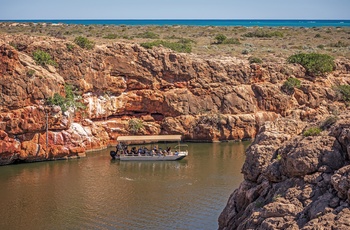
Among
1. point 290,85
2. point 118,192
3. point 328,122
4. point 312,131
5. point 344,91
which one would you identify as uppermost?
point 290,85

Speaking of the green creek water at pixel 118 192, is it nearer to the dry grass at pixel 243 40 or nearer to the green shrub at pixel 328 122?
the green shrub at pixel 328 122

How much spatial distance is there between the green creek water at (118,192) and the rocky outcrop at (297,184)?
9.05 meters

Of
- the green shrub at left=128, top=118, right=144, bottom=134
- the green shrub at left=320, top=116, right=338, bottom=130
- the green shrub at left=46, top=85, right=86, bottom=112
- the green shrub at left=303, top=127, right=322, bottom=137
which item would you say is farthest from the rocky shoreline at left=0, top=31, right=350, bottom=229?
the green shrub at left=303, top=127, right=322, bottom=137

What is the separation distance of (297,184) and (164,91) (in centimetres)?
3883

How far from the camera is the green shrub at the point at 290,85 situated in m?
56.9

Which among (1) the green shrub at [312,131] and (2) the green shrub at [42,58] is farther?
(2) the green shrub at [42,58]

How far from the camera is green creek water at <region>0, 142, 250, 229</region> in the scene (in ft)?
96.4

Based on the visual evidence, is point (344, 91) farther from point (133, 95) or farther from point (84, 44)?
point (84, 44)

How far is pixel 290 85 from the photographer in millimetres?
56812

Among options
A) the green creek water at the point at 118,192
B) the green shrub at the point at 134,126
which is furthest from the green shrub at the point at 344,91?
the green shrub at the point at 134,126

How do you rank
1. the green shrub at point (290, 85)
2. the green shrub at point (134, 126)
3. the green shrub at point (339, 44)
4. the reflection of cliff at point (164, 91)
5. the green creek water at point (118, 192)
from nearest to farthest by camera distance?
the green creek water at point (118, 192), the reflection of cliff at point (164, 91), the green shrub at point (134, 126), the green shrub at point (290, 85), the green shrub at point (339, 44)

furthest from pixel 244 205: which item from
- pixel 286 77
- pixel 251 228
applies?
pixel 286 77

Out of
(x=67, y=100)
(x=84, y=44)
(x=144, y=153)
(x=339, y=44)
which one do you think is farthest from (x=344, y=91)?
(x=67, y=100)

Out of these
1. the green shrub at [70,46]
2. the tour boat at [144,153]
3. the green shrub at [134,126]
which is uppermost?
the green shrub at [70,46]
